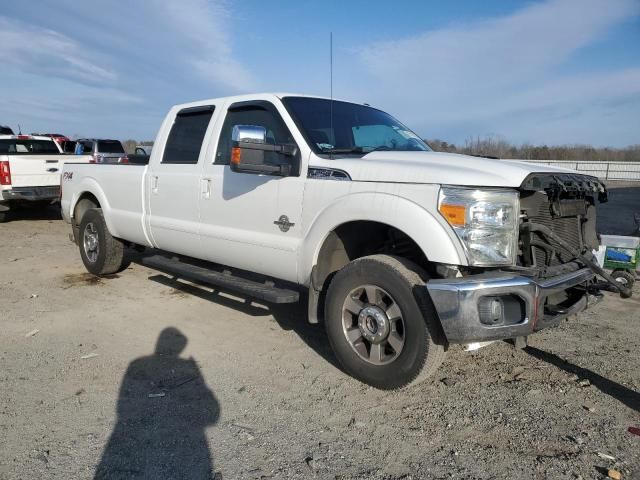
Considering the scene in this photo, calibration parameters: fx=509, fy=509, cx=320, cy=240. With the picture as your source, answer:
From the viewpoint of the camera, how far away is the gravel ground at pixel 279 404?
2.75 m

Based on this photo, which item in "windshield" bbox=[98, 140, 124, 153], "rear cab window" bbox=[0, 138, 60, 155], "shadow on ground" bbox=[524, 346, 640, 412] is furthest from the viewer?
"windshield" bbox=[98, 140, 124, 153]

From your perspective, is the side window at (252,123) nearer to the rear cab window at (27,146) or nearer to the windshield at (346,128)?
the windshield at (346,128)

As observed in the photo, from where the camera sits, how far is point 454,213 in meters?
3.05

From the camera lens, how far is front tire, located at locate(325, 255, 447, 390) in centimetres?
322

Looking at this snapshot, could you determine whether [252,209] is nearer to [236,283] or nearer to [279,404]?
[236,283]

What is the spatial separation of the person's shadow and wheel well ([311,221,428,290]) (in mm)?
1213

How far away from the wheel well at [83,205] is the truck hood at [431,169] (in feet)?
13.9

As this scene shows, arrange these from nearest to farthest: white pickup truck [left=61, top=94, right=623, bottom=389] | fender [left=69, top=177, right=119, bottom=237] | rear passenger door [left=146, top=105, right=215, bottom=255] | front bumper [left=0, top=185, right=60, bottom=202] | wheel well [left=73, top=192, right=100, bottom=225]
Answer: white pickup truck [left=61, top=94, right=623, bottom=389] < rear passenger door [left=146, top=105, right=215, bottom=255] < fender [left=69, top=177, right=119, bottom=237] < wheel well [left=73, top=192, right=100, bottom=225] < front bumper [left=0, top=185, right=60, bottom=202]

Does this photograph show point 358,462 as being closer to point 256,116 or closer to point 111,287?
point 256,116

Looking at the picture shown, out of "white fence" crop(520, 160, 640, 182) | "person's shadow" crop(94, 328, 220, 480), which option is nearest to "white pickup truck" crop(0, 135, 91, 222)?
"person's shadow" crop(94, 328, 220, 480)

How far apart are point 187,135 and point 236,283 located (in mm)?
1776

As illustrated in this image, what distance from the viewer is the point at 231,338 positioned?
464 cm

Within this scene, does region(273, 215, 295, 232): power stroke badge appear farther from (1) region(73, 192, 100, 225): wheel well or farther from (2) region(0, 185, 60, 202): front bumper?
Answer: (2) region(0, 185, 60, 202): front bumper

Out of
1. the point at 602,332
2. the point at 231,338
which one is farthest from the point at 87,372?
the point at 602,332
